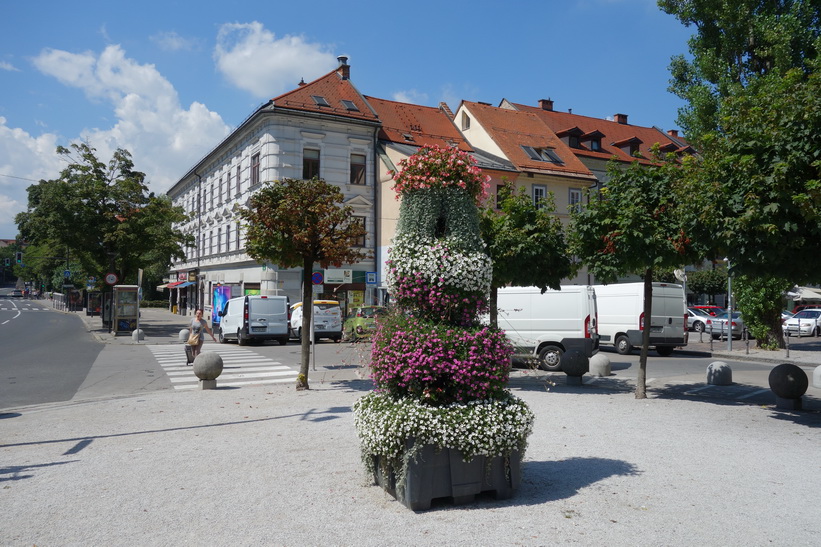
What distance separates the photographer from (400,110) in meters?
39.7

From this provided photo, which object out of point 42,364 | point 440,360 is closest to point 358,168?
point 42,364

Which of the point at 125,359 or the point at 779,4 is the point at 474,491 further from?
the point at 779,4

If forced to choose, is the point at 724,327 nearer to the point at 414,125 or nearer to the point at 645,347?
the point at 414,125

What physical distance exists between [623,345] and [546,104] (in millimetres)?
31447

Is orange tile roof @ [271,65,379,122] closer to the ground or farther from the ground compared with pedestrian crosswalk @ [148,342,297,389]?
farther from the ground

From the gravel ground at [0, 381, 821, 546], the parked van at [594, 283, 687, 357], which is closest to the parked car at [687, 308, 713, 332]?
the parked van at [594, 283, 687, 357]

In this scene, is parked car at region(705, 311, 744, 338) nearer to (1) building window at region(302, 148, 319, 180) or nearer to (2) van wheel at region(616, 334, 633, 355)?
(2) van wheel at region(616, 334, 633, 355)

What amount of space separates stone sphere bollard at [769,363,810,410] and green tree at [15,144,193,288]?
30123 millimetres

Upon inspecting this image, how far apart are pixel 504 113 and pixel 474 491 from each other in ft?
130

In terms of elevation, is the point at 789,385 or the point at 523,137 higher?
the point at 523,137

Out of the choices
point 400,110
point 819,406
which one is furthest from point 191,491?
point 400,110

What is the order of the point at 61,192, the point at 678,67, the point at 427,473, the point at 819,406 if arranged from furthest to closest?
the point at 61,192, the point at 678,67, the point at 819,406, the point at 427,473

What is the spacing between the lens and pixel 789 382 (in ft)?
34.1

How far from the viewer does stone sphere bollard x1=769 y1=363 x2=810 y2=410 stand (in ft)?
33.9
